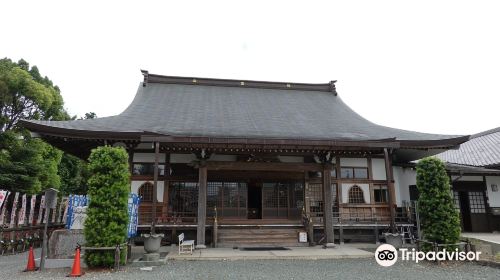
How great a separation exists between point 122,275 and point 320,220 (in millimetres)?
8281

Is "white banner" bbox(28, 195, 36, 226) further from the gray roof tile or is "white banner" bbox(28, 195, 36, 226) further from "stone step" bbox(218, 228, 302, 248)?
"stone step" bbox(218, 228, 302, 248)

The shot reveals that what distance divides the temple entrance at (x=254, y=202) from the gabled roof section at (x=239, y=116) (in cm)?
341

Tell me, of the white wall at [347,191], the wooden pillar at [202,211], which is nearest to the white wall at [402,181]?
the white wall at [347,191]

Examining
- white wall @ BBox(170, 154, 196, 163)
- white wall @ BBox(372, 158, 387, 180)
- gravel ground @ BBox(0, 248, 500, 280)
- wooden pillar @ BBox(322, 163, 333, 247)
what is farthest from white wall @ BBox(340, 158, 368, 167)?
white wall @ BBox(170, 154, 196, 163)

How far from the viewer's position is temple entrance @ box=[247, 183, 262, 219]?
14914mm

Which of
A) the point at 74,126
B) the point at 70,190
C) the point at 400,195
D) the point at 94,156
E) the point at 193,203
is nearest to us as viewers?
the point at 94,156

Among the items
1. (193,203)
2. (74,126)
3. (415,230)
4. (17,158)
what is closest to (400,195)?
(415,230)

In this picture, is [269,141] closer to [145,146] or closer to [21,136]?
[145,146]

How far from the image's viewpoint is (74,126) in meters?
11.6

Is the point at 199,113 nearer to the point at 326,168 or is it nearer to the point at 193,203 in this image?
the point at 193,203

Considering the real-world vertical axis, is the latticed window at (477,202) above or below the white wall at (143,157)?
below

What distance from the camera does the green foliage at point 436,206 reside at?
28.7ft

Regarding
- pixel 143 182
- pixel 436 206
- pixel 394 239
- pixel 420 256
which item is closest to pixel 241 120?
pixel 143 182

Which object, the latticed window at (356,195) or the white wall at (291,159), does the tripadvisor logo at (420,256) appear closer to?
the latticed window at (356,195)
